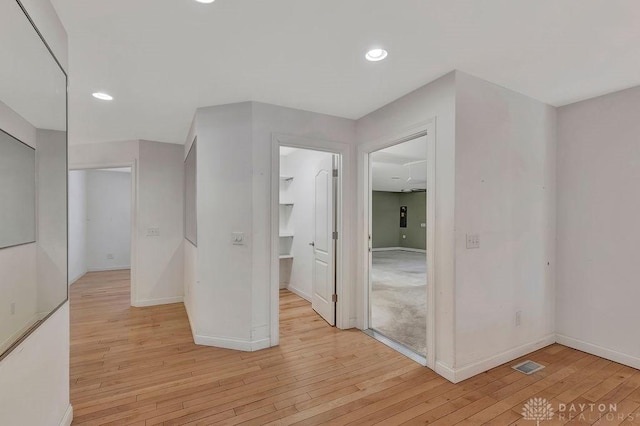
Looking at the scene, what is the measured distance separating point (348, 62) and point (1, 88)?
1885mm

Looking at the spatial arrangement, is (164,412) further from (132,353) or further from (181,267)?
(181,267)

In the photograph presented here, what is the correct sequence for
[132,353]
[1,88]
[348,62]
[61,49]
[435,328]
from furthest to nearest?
1. [132,353]
2. [435,328]
3. [348,62]
4. [61,49]
5. [1,88]

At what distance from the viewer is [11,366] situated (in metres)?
1.19

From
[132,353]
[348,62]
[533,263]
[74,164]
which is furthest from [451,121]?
[74,164]

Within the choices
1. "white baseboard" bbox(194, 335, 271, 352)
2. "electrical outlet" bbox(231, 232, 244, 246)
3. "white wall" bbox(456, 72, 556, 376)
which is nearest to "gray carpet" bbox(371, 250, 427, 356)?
"white wall" bbox(456, 72, 556, 376)

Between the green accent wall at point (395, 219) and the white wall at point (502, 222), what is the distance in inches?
338

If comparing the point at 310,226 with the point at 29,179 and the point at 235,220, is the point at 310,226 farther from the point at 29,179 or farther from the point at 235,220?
the point at 29,179

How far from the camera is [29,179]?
1.37m

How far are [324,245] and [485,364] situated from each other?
2.02 m

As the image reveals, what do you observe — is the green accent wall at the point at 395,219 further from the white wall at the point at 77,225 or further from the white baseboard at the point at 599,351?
the white wall at the point at 77,225

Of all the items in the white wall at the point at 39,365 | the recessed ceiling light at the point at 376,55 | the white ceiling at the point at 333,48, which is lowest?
the white wall at the point at 39,365

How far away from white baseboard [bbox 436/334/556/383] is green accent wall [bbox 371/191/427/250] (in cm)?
874

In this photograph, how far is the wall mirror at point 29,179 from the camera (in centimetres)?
115

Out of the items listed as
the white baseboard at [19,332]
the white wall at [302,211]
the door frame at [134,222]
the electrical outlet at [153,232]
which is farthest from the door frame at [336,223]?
the door frame at [134,222]
